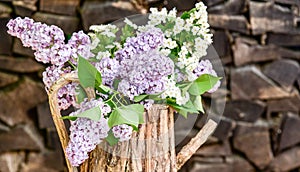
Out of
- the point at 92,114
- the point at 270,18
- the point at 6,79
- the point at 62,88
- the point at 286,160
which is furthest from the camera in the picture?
the point at 286,160

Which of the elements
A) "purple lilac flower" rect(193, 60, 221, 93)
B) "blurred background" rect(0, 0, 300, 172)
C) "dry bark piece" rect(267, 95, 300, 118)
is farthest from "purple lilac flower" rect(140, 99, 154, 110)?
"dry bark piece" rect(267, 95, 300, 118)

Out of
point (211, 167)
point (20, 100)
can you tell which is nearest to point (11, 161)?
point (20, 100)

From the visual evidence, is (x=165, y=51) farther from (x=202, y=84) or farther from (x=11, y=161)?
(x=11, y=161)

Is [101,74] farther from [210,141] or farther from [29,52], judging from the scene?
[210,141]

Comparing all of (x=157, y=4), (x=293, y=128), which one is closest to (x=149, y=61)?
(x=157, y=4)

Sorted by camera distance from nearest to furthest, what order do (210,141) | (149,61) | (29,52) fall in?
1. (149,61)
2. (29,52)
3. (210,141)

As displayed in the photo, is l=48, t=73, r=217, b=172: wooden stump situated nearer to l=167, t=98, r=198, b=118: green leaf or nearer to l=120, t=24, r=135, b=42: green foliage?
l=167, t=98, r=198, b=118: green leaf
